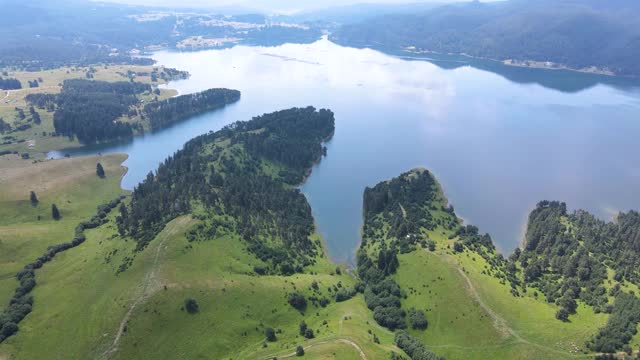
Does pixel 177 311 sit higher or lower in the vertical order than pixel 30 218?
higher

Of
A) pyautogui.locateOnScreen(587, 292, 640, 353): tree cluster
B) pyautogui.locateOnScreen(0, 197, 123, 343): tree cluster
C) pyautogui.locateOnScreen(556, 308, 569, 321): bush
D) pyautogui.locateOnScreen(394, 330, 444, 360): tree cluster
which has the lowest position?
pyautogui.locateOnScreen(0, 197, 123, 343): tree cluster

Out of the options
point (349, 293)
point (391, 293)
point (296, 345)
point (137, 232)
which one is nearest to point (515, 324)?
point (391, 293)

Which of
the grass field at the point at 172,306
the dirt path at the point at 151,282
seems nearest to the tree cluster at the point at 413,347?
the grass field at the point at 172,306

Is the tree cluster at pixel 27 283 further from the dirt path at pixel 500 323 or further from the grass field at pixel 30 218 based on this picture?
the dirt path at pixel 500 323

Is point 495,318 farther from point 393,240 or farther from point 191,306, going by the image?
point 191,306

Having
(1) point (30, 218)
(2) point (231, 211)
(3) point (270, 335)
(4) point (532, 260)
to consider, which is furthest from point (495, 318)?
(1) point (30, 218)

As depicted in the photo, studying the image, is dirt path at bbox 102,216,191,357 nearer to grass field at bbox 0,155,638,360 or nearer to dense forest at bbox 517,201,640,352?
grass field at bbox 0,155,638,360

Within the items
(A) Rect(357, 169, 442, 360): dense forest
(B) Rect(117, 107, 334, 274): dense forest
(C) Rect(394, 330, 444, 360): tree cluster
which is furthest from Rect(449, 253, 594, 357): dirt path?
(B) Rect(117, 107, 334, 274): dense forest

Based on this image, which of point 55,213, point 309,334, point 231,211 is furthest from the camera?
point 55,213
